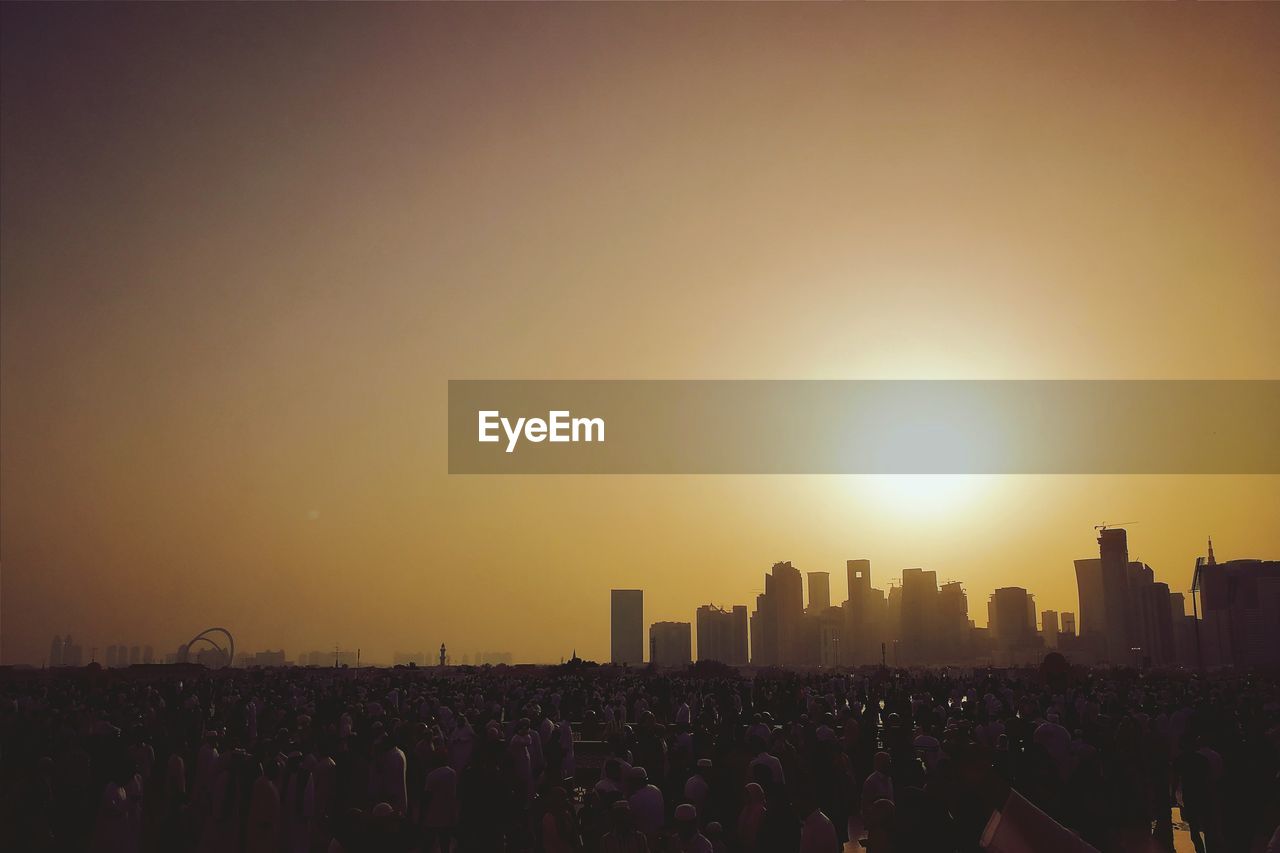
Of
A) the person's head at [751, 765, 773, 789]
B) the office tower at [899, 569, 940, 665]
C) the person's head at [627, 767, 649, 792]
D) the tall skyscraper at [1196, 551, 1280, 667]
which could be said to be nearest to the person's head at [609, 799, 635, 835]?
the person's head at [751, 765, 773, 789]

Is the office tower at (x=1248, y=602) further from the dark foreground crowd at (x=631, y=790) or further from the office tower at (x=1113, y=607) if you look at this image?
the dark foreground crowd at (x=631, y=790)

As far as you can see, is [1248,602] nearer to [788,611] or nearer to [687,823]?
[788,611]

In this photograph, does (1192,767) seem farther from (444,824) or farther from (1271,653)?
(1271,653)

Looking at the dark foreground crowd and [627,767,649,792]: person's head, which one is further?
[627,767,649,792]: person's head

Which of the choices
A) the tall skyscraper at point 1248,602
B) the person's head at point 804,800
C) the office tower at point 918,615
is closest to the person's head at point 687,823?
the person's head at point 804,800

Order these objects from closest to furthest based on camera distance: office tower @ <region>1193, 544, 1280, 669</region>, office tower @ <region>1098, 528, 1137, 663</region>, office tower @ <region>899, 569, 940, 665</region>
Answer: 1. office tower @ <region>1193, 544, 1280, 669</region>
2. office tower @ <region>1098, 528, 1137, 663</region>
3. office tower @ <region>899, 569, 940, 665</region>

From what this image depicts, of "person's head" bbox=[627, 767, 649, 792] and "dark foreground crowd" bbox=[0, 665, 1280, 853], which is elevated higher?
"person's head" bbox=[627, 767, 649, 792]

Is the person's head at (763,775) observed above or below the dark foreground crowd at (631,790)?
above

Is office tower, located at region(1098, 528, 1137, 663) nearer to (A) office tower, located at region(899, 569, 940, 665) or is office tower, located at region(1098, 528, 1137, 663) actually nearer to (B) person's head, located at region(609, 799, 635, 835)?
(A) office tower, located at region(899, 569, 940, 665)

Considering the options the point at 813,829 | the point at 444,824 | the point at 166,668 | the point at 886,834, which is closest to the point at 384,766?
the point at 444,824
